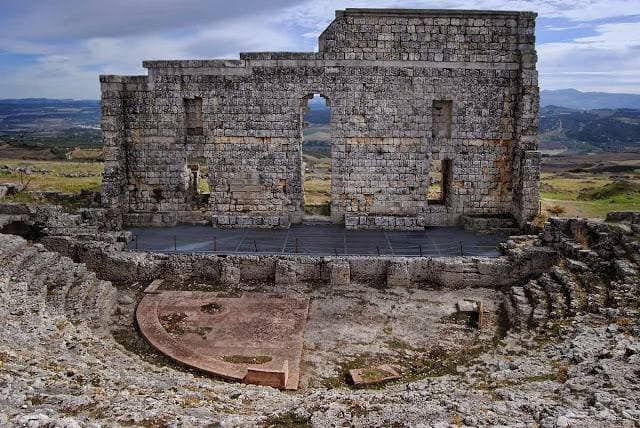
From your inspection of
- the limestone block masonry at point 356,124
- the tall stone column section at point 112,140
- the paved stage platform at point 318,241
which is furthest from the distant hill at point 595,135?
the tall stone column section at point 112,140

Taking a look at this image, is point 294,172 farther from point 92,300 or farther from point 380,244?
point 92,300

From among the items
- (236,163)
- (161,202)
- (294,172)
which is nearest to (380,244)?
(294,172)

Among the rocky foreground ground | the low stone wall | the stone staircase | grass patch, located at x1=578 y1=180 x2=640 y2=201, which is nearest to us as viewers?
the rocky foreground ground

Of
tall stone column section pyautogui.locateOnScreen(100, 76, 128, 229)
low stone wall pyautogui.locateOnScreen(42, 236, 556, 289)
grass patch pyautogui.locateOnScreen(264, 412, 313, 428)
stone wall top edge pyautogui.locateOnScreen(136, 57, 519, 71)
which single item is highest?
stone wall top edge pyautogui.locateOnScreen(136, 57, 519, 71)

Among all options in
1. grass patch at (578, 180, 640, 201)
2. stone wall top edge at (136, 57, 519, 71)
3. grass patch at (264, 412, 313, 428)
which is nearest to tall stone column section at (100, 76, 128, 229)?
stone wall top edge at (136, 57, 519, 71)

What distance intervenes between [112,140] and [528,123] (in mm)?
14597

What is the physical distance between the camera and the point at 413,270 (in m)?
16.2

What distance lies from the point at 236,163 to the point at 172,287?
238 inches

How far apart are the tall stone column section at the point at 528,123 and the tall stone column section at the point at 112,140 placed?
14009mm

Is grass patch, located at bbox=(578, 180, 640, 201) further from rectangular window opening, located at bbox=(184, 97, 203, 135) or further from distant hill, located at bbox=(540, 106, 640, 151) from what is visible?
distant hill, located at bbox=(540, 106, 640, 151)

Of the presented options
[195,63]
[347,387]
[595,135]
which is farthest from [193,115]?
[595,135]

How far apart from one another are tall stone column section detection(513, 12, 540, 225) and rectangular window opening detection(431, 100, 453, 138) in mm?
2400

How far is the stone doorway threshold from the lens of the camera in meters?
11.3

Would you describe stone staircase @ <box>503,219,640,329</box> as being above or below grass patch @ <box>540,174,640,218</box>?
below
